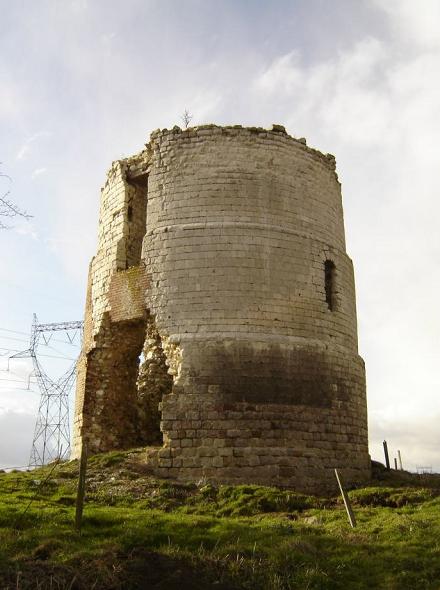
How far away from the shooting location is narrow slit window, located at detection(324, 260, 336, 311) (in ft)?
44.5

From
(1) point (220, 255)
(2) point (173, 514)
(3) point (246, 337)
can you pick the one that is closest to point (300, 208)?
(1) point (220, 255)

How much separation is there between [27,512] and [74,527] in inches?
35.2

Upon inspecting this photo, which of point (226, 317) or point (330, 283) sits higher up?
point (330, 283)

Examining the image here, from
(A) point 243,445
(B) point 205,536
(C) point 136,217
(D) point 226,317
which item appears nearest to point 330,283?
(D) point 226,317

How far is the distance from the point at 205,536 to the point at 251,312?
189 inches

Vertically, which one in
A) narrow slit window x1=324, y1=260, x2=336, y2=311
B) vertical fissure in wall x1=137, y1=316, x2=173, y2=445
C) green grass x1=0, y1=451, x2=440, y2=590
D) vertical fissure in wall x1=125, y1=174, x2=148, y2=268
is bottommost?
green grass x1=0, y1=451, x2=440, y2=590

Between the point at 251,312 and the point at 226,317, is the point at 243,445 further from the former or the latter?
the point at 251,312

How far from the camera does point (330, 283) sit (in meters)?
13.7

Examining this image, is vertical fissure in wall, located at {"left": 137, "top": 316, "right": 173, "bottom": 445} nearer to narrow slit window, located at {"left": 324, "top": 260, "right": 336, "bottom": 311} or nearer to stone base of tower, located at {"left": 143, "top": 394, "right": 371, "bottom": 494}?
stone base of tower, located at {"left": 143, "top": 394, "right": 371, "bottom": 494}

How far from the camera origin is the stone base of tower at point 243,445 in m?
11.2

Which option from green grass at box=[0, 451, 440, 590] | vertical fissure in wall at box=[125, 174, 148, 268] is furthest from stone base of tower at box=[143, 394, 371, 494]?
vertical fissure in wall at box=[125, 174, 148, 268]

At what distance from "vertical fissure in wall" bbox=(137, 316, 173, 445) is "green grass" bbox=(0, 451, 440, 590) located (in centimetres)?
256

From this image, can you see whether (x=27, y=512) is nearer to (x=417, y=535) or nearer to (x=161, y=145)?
(x=417, y=535)

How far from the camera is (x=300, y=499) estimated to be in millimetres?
10516
